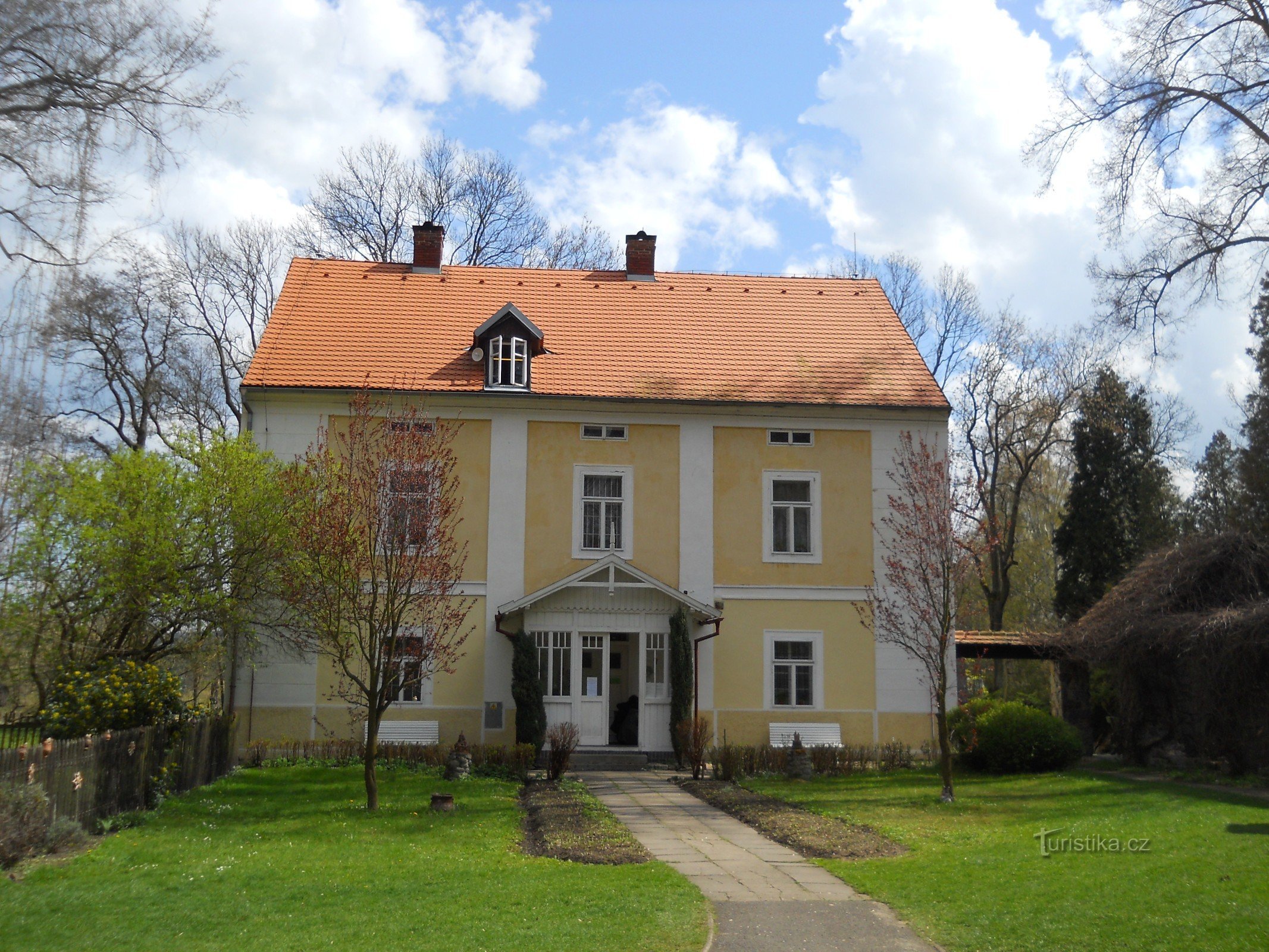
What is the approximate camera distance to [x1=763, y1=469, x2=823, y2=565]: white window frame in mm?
21953

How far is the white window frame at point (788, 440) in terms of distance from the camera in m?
22.4

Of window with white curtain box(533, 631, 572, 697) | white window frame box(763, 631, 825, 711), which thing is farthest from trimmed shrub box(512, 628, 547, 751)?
white window frame box(763, 631, 825, 711)

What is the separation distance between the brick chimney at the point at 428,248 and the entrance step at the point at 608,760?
1217 cm

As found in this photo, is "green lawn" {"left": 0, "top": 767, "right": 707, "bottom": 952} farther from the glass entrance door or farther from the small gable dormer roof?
the small gable dormer roof

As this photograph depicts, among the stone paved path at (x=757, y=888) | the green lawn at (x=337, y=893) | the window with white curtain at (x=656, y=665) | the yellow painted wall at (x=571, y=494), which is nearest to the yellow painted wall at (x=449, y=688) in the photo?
the yellow painted wall at (x=571, y=494)

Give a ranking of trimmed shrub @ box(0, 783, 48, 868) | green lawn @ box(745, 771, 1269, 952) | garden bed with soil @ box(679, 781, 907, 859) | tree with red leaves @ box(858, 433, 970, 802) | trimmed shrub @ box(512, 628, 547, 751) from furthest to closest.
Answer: trimmed shrub @ box(512, 628, 547, 751) < tree with red leaves @ box(858, 433, 970, 802) < garden bed with soil @ box(679, 781, 907, 859) < trimmed shrub @ box(0, 783, 48, 868) < green lawn @ box(745, 771, 1269, 952)

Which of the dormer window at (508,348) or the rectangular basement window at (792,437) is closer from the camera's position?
the dormer window at (508,348)

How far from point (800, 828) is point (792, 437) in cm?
1072

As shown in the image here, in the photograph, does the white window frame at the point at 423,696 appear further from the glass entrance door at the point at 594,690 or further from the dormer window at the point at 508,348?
the dormer window at the point at 508,348

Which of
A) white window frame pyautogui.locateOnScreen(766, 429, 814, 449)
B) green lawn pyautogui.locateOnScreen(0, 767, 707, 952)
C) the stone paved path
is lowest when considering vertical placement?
the stone paved path

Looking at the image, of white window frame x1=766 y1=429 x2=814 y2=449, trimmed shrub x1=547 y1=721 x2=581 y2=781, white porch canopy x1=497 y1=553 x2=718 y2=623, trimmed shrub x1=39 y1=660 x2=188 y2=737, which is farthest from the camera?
white window frame x1=766 y1=429 x2=814 y2=449

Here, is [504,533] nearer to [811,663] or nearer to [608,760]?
[608,760]

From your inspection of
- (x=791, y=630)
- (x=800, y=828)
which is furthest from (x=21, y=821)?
(x=791, y=630)

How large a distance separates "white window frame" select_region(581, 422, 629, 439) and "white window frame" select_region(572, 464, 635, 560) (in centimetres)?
62
